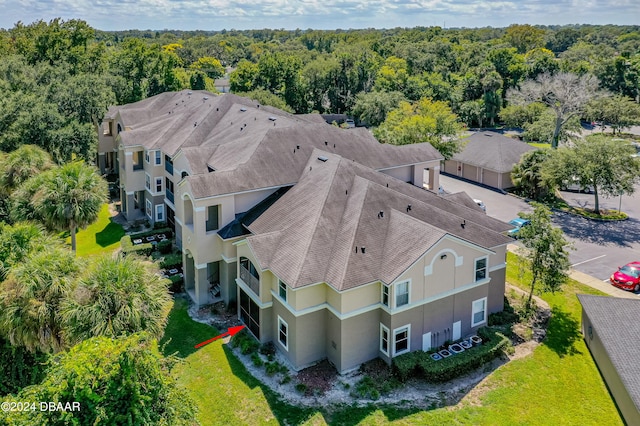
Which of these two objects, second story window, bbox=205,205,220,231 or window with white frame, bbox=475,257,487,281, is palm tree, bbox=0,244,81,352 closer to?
second story window, bbox=205,205,220,231

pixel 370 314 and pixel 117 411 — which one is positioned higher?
pixel 117 411

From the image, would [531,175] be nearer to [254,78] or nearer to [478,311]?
[478,311]

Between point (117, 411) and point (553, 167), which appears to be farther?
point (553, 167)

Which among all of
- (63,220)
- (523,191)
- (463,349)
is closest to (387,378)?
(463,349)

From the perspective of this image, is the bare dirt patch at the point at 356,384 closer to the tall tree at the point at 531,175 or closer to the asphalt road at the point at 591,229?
the asphalt road at the point at 591,229

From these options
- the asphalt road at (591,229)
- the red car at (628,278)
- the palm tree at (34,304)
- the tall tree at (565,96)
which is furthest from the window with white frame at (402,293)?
the tall tree at (565,96)

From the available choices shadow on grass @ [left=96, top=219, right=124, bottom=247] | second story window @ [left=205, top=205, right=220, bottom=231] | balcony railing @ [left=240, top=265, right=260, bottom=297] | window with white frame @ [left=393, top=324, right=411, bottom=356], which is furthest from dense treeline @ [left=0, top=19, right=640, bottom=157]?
window with white frame @ [left=393, top=324, right=411, bottom=356]

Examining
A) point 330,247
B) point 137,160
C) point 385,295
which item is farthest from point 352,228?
point 137,160

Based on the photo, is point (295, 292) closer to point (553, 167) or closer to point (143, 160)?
point (143, 160)
